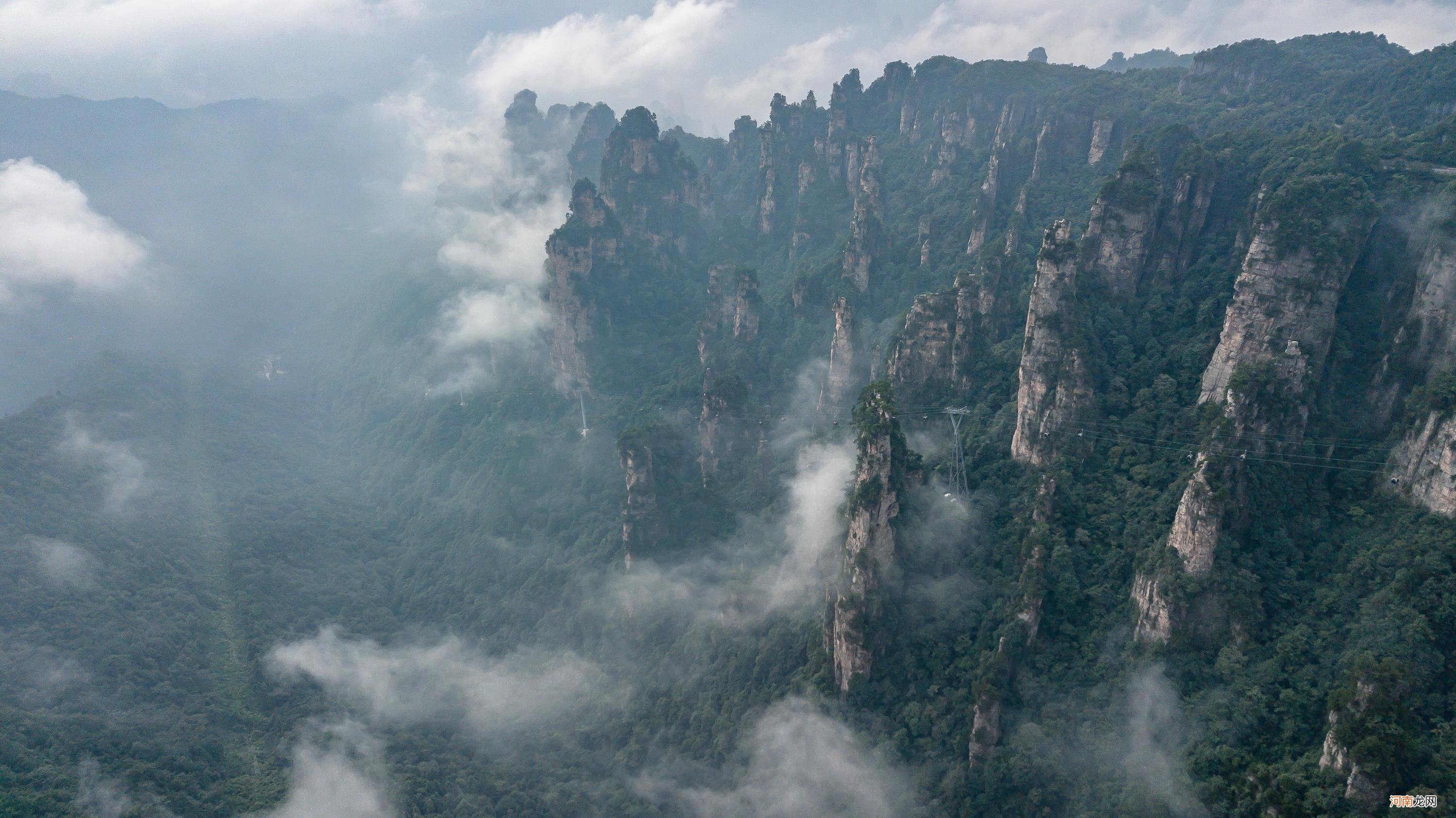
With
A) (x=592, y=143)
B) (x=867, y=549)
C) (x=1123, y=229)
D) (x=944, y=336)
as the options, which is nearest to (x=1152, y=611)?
(x=867, y=549)

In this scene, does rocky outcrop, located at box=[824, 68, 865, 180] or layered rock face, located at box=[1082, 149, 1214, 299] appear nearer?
layered rock face, located at box=[1082, 149, 1214, 299]

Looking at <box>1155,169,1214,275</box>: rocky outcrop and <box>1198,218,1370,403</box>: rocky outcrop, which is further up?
<box>1155,169,1214,275</box>: rocky outcrop

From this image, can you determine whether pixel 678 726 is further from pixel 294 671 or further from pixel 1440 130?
pixel 1440 130

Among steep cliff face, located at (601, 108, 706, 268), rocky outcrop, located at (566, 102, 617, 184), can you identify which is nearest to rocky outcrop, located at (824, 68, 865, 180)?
steep cliff face, located at (601, 108, 706, 268)

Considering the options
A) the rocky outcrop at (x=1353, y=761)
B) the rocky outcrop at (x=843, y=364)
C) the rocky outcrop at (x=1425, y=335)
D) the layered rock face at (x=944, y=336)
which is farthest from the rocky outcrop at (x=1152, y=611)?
the rocky outcrop at (x=843, y=364)

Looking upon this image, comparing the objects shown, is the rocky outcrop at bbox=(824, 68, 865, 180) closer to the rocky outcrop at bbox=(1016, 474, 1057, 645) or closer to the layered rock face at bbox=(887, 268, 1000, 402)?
the layered rock face at bbox=(887, 268, 1000, 402)

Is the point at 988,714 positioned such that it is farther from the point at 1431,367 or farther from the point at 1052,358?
the point at 1431,367
